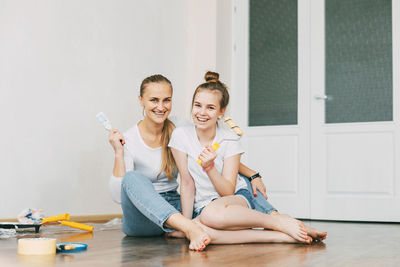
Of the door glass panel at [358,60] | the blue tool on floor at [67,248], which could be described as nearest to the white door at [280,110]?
the door glass panel at [358,60]

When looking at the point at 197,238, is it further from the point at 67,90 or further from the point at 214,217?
the point at 67,90

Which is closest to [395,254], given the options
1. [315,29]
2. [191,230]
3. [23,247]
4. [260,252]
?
[260,252]

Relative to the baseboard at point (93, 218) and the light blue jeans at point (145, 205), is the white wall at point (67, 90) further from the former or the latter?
the light blue jeans at point (145, 205)

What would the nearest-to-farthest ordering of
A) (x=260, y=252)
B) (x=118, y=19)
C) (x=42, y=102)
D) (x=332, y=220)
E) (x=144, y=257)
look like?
(x=144, y=257) < (x=260, y=252) < (x=42, y=102) < (x=118, y=19) < (x=332, y=220)

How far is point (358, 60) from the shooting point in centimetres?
362

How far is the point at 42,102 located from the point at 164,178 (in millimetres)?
1106

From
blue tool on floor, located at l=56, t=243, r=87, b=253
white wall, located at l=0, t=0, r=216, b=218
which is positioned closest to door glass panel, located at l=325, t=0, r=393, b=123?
white wall, located at l=0, t=0, r=216, b=218

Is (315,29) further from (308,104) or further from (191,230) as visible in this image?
(191,230)

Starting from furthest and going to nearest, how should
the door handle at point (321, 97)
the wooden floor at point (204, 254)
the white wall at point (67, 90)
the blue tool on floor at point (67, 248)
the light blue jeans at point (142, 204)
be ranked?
1. the door handle at point (321, 97)
2. the white wall at point (67, 90)
3. the light blue jeans at point (142, 204)
4. the blue tool on floor at point (67, 248)
5. the wooden floor at point (204, 254)

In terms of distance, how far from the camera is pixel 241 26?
4.06 m

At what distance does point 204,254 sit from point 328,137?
8.03ft

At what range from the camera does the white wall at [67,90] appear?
256 cm

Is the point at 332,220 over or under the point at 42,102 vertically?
under

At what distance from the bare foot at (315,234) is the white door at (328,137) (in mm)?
1762
